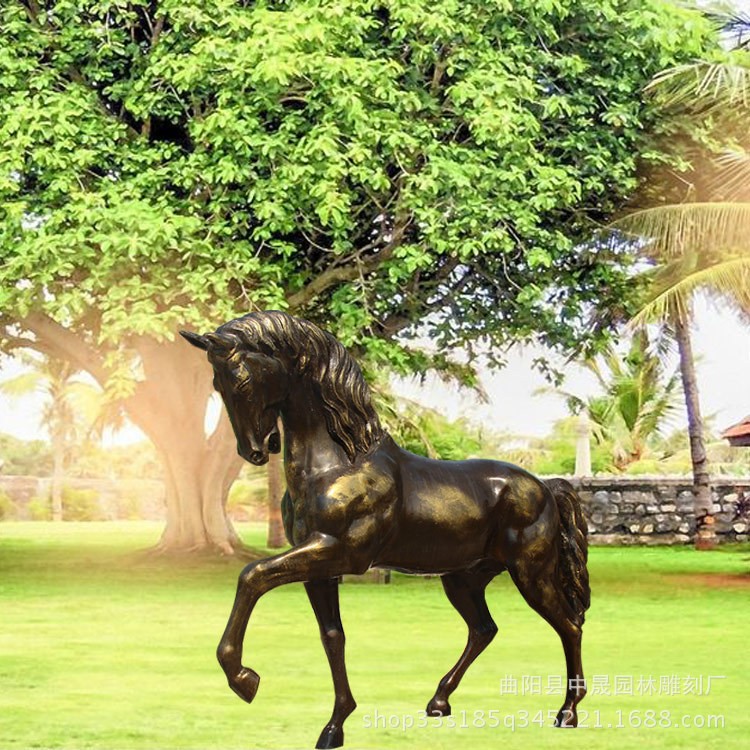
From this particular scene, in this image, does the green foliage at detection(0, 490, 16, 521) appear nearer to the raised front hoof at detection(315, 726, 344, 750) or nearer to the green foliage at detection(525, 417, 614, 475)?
the green foliage at detection(525, 417, 614, 475)

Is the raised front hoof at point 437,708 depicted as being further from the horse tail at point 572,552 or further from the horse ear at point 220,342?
the horse ear at point 220,342

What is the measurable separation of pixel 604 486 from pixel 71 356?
38.5 ft

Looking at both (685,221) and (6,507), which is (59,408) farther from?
(685,221)

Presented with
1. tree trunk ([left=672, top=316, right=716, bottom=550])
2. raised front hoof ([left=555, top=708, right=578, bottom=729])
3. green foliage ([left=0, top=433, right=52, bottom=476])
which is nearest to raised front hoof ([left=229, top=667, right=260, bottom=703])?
raised front hoof ([left=555, top=708, right=578, bottom=729])

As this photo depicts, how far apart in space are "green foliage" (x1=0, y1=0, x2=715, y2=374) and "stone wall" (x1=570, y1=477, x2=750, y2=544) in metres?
8.87

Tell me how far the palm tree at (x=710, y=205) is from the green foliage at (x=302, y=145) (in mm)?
653

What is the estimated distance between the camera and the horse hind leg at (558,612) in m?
8.16

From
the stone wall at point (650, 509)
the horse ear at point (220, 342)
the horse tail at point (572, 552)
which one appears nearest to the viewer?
the horse ear at point (220, 342)

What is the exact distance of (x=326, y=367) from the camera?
750cm

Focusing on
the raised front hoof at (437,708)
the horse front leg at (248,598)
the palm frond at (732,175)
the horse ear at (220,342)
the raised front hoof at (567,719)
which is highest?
the palm frond at (732,175)

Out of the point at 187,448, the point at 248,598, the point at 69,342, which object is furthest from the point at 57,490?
the point at 248,598

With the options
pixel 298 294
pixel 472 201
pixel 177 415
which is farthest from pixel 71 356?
pixel 472 201

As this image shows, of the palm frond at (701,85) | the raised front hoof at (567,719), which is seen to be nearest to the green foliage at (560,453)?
the palm frond at (701,85)

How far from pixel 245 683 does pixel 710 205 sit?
16.6 meters
